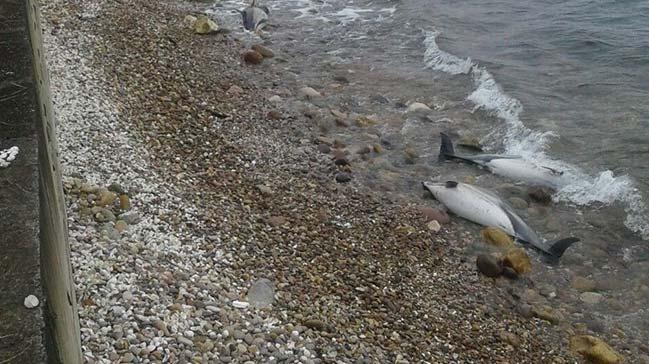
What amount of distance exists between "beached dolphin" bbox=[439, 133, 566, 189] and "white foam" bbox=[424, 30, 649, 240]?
204 mm

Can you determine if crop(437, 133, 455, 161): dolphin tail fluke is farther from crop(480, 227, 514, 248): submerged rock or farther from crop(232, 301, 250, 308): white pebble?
crop(232, 301, 250, 308): white pebble

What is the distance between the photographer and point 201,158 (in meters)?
8.16

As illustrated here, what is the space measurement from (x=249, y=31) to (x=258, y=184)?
770 centimetres

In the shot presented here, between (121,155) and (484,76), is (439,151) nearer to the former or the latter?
(484,76)

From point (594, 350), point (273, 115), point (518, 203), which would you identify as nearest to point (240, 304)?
point (594, 350)

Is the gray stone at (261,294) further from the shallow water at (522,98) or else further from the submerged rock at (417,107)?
the submerged rock at (417,107)

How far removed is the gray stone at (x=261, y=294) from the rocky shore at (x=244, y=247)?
2cm

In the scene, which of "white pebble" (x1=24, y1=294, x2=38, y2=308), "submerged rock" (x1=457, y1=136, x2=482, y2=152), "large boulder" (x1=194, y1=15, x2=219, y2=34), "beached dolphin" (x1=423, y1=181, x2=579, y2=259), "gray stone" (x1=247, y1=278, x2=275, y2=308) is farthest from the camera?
"large boulder" (x1=194, y1=15, x2=219, y2=34)

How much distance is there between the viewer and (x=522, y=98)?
1151cm

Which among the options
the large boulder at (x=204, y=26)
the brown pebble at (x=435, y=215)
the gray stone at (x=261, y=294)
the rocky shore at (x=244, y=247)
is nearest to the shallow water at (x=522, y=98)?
the brown pebble at (x=435, y=215)

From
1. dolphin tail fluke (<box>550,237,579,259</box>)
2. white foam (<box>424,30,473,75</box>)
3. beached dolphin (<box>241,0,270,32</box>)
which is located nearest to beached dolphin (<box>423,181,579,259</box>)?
dolphin tail fluke (<box>550,237,579,259</box>)

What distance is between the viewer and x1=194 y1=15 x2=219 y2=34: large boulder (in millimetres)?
13828

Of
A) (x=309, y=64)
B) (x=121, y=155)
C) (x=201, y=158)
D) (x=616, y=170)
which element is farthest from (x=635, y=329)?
(x=309, y=64)

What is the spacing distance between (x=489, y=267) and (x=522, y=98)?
18.0 ft
